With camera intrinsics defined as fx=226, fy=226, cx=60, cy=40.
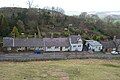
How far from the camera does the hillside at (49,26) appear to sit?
48.5 m

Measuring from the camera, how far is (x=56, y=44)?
44.8m

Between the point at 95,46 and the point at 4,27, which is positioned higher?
the point at 4,27

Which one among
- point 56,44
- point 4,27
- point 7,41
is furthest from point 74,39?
point 4,27

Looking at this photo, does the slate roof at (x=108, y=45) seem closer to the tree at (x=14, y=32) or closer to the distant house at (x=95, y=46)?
the distant house at (x=95, y=46)

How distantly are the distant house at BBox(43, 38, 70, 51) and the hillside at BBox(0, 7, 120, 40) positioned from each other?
407 centimetres

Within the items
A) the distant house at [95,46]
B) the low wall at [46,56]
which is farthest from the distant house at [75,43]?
the low wall at [46,56]

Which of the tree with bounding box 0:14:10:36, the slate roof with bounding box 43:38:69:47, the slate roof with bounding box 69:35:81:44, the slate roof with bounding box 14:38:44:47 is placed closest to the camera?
the slate roof with bounding box 14:38:44:47

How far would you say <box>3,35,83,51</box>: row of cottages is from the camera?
42.6 metres

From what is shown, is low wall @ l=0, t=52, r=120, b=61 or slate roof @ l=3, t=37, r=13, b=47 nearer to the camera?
low wall @ l=0, t=52, r=120, b=61

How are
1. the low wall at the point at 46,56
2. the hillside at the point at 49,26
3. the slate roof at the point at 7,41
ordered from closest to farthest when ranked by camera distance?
the low wall at the point at 46,56
the slate roof at the point at 7,41
the hillside at the point at 49,26

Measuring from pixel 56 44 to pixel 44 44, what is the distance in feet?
8.11

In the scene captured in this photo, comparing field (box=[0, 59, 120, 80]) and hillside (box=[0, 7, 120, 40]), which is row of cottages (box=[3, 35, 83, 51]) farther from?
field (box=[0, 59, 120, 80])

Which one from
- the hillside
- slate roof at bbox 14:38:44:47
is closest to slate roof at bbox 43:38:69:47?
slate roof at bbox 14:38:44:47

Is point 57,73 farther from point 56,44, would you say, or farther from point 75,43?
point 75,43
